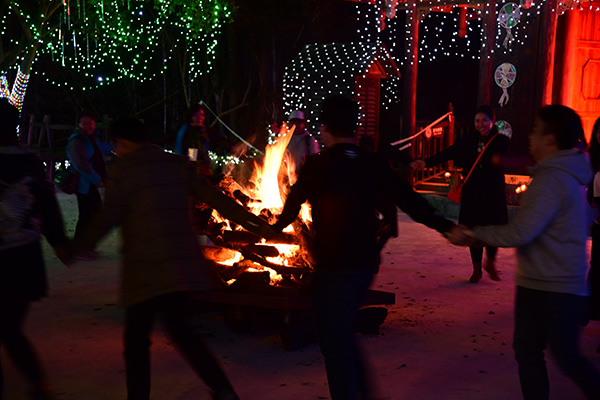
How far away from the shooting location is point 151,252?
369 centimetres

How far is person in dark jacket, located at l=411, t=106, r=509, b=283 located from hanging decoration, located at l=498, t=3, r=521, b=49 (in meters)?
7.10

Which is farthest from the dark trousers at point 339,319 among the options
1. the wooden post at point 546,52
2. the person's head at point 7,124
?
the wooden post at point 546,52

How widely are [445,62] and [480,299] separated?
18955 millimetres

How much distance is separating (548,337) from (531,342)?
0.09m

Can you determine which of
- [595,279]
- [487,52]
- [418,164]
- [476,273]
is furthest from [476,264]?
[487,52]

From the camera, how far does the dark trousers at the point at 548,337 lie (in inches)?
132

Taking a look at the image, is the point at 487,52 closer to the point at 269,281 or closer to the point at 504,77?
the point at 504,77

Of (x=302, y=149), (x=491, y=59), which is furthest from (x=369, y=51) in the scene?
(x=302, y=149)

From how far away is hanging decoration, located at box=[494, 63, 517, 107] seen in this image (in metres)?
14.0

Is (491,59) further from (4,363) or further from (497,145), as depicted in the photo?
(4,363)

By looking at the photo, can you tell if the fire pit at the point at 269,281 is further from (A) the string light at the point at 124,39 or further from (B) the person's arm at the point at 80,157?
(A) the string light at the point at 124,39

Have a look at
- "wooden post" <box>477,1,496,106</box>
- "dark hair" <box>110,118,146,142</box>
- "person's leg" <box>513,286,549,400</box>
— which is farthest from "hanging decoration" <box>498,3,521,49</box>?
"dark hair" <box>110,118,146,142</box>

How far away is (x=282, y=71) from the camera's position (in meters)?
22.8

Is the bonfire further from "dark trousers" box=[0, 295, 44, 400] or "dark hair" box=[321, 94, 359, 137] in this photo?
"dark trousers" box=[0, 295, 44, 400]
